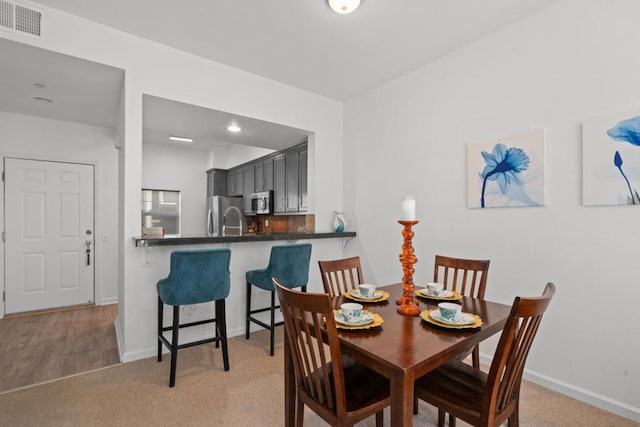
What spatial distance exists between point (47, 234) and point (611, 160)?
5969mm

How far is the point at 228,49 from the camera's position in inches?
117

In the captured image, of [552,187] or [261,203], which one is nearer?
[552,187]

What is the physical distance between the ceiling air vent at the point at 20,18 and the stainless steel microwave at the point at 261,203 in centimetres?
334

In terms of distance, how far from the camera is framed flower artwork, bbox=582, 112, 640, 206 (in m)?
1.96

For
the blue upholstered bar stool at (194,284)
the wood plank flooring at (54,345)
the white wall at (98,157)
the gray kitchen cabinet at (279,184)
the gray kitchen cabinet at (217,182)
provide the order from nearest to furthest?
the blue upholstered bar stool at (194,284) → the wood plank flooring at (54,345) → the white wall at (98,157) → the gray kitchen cabinet at (279,184) → the gray kitchen cabinet at (217,182)

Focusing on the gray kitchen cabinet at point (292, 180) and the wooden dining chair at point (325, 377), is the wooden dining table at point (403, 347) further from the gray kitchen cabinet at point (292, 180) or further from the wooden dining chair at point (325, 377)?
the gray kitchen cabinet at point (292, 180)

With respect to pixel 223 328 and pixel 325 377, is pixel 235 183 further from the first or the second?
pixel 325 377

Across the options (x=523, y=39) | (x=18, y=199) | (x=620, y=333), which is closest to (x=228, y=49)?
(x=523, y=39)

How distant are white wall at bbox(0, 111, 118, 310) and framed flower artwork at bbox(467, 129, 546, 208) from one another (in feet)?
15.6

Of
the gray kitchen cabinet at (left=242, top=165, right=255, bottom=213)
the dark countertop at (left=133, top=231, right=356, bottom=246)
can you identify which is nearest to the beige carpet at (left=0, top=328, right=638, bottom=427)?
the dark countertop at (left=133, top=231, right=356, bottom=246)

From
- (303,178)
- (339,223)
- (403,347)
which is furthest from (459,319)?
(303,178)

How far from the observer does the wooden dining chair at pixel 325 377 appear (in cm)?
127

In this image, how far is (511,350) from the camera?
127cm

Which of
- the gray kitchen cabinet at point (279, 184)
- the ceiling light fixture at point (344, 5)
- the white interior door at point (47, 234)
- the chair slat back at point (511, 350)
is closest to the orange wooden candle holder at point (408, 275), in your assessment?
the chair slat back at point (511, 350)
